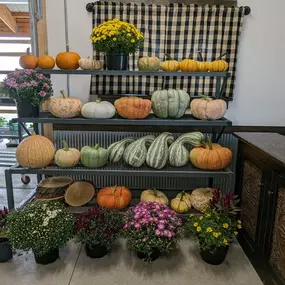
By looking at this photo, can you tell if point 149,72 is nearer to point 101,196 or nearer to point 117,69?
point 117,69

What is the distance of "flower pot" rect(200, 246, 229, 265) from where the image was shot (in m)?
1.91

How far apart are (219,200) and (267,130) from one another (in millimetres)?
1207

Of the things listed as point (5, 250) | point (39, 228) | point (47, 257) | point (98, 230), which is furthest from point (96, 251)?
point (5, 250)

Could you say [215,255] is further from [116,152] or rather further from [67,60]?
[67,60]

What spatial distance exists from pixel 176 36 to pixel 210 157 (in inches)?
48.2

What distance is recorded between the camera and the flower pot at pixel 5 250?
1.91 m

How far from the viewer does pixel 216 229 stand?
1885 millimetres

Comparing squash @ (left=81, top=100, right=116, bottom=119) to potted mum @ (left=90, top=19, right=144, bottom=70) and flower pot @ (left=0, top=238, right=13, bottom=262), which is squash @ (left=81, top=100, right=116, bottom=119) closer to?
potted mum @ (left=90, top=19, right=144, bottom=70)

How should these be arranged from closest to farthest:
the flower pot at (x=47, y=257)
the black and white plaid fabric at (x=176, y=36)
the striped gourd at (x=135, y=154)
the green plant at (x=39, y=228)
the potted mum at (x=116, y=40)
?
the green plant at (x=39, y=228) → the flower pot at (x=47, y=257) → the potted mum at (x=116, y=40) → the striped gourd at (x=135, y=154) → the black and white plaid fabric at (x=176, y=36)

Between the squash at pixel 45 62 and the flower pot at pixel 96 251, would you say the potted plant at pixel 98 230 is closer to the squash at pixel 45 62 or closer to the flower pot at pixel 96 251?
the flower pot at pixel 96 251

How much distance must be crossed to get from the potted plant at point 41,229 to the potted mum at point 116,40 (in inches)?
47.6

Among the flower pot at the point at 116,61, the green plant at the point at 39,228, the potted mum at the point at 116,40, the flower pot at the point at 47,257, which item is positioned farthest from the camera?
the flower pot at the point at 116,61

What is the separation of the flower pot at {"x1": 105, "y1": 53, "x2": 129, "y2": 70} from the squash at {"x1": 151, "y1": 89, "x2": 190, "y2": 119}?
364 mm

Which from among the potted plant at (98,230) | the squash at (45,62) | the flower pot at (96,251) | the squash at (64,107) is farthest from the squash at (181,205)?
the squash at (45,62)
